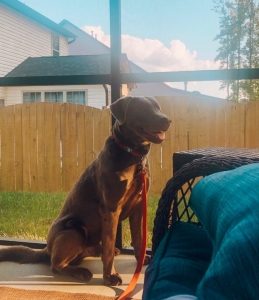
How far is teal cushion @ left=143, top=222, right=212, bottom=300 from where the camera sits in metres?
0.80

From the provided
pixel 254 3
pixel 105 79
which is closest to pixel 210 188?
pixel 105 79

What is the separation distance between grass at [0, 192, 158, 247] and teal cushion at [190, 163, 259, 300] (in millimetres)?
1803

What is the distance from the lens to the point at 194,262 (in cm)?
94

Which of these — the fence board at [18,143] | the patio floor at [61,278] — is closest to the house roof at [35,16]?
the fence board at [18,143]

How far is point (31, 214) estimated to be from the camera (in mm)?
3469

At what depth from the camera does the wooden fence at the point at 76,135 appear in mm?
3195

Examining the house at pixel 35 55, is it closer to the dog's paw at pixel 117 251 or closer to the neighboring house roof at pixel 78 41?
the neighboring house roof at pixel 78 41

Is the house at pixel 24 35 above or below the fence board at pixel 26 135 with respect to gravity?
above

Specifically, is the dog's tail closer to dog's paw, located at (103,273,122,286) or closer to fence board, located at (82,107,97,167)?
dog's paw, located at (103,273,122,286)

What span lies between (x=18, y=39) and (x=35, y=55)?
0.55 meters

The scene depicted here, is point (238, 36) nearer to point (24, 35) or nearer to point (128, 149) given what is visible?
point (128, 149)

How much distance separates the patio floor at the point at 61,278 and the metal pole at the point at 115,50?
22 centimetres

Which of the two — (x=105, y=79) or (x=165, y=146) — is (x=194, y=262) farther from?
(x=165, y=146)

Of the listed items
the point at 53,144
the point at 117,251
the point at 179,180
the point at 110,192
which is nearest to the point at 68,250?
the point at 110,192
